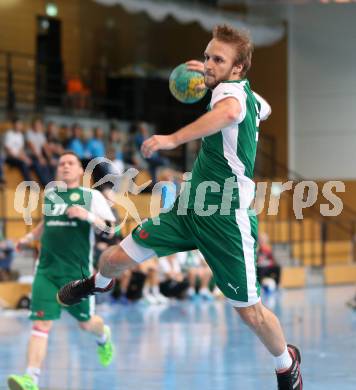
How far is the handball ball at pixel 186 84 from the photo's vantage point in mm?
5883

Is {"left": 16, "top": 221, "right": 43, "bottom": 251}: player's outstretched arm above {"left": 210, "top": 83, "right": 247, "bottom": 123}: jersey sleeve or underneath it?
underneath

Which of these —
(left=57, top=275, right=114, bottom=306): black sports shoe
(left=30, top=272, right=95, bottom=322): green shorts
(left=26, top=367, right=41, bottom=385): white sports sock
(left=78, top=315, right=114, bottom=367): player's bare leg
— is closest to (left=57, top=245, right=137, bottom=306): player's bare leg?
(left=57, top=275, right=114, bottom=306): black sports shoe

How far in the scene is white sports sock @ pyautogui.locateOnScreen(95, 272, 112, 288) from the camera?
5902 millimetres

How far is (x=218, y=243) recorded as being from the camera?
555 cm

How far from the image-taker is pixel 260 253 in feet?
55.4

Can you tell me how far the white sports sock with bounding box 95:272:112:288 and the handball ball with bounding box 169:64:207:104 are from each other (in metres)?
1.20

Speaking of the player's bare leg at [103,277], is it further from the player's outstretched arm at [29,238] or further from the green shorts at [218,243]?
the player's outstretched arm at [29,238]

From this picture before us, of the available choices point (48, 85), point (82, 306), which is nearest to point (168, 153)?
point (48, 85)

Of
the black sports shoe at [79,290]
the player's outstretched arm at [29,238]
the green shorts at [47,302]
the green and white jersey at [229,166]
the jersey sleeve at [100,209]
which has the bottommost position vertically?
the green shorts at [47,302]

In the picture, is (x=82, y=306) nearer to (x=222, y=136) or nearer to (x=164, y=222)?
(x=164, y=222)

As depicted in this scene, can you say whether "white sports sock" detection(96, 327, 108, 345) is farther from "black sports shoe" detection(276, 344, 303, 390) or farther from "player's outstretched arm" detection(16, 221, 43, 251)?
"black sports shoe" detection(276, 344, 303, 390)

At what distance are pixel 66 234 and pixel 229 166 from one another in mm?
2259

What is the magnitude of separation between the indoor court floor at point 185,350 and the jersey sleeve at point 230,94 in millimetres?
2425

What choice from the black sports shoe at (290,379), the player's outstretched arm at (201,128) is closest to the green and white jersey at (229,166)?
the player's outstretched arm at (201,128)
